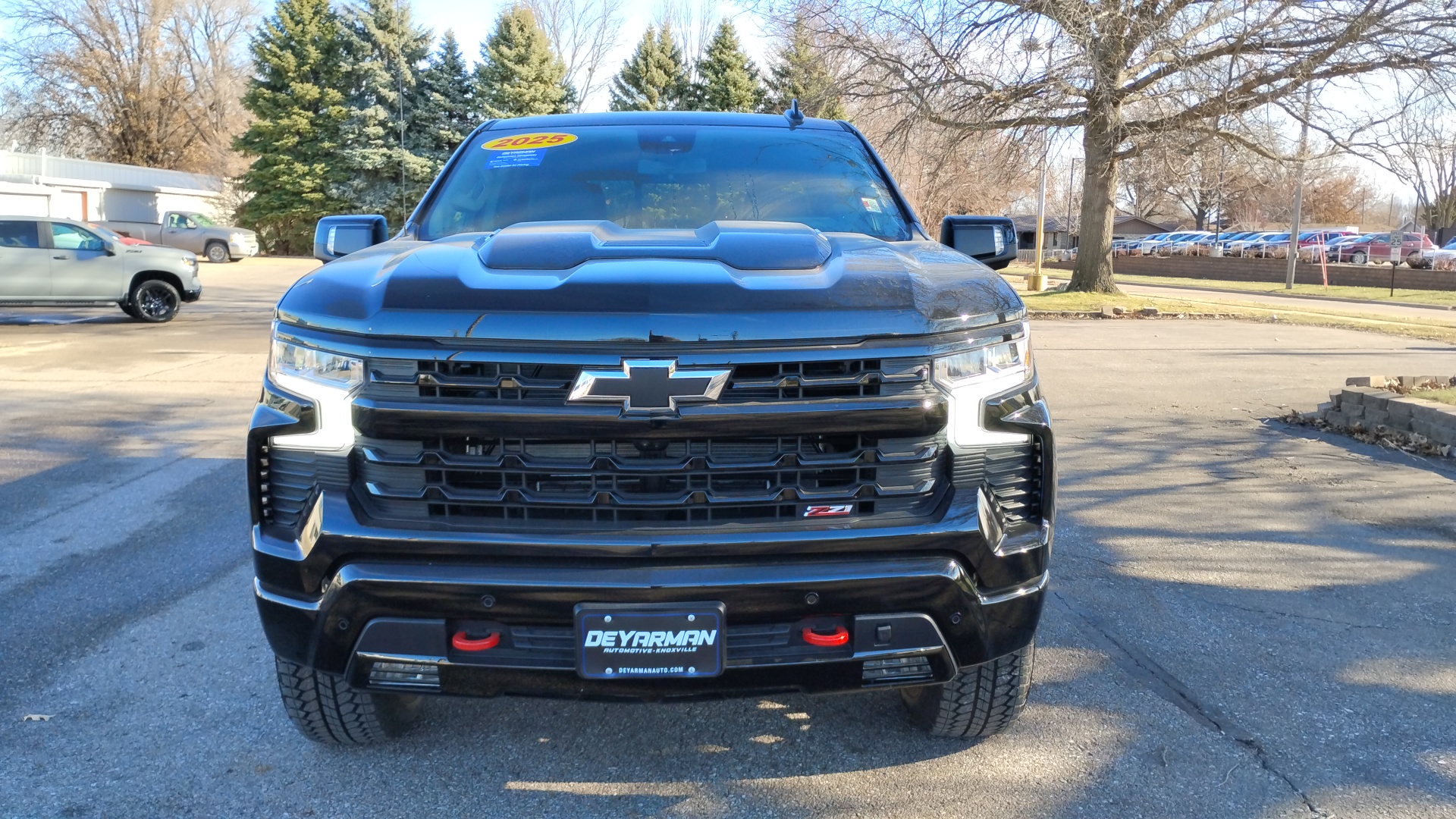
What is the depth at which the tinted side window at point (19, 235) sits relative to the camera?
15.3 meters

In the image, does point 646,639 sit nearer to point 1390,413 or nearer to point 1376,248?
point 1390,413

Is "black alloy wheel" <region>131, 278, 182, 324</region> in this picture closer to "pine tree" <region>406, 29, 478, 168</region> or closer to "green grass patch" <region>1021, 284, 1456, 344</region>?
"green grass patch" <region>1021, 284, 1456, 344</region>

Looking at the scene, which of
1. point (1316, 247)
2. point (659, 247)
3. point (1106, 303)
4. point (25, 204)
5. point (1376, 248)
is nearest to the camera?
point (659, 247)

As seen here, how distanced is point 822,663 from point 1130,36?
20.8m

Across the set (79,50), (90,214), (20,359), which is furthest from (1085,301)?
(79,50)

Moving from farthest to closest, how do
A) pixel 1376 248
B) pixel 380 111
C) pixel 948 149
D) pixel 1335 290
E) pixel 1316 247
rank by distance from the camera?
pixel 1376 248, pixel 1316 247, pixel 380 111, pixel 1335 290, pixel 948 149

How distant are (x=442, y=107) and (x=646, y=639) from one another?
50.2 meters

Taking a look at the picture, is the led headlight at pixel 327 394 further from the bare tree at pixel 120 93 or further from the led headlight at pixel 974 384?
the bare tree at pixel 120 93

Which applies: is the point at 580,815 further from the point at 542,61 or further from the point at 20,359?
the point at 542,61

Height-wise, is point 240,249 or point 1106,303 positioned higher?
point 240,249

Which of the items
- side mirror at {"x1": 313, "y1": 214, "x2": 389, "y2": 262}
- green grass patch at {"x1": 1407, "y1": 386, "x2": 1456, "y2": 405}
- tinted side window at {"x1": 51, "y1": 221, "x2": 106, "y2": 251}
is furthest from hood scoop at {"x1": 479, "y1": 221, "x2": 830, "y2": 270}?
tinted side window at {"x1": 51, "y1": 221, "x2": 106, "y2": 251}

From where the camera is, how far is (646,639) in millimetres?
2316

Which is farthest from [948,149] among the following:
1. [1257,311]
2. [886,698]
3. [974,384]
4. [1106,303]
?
[974,384]

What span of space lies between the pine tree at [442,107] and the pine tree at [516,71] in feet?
2.59
